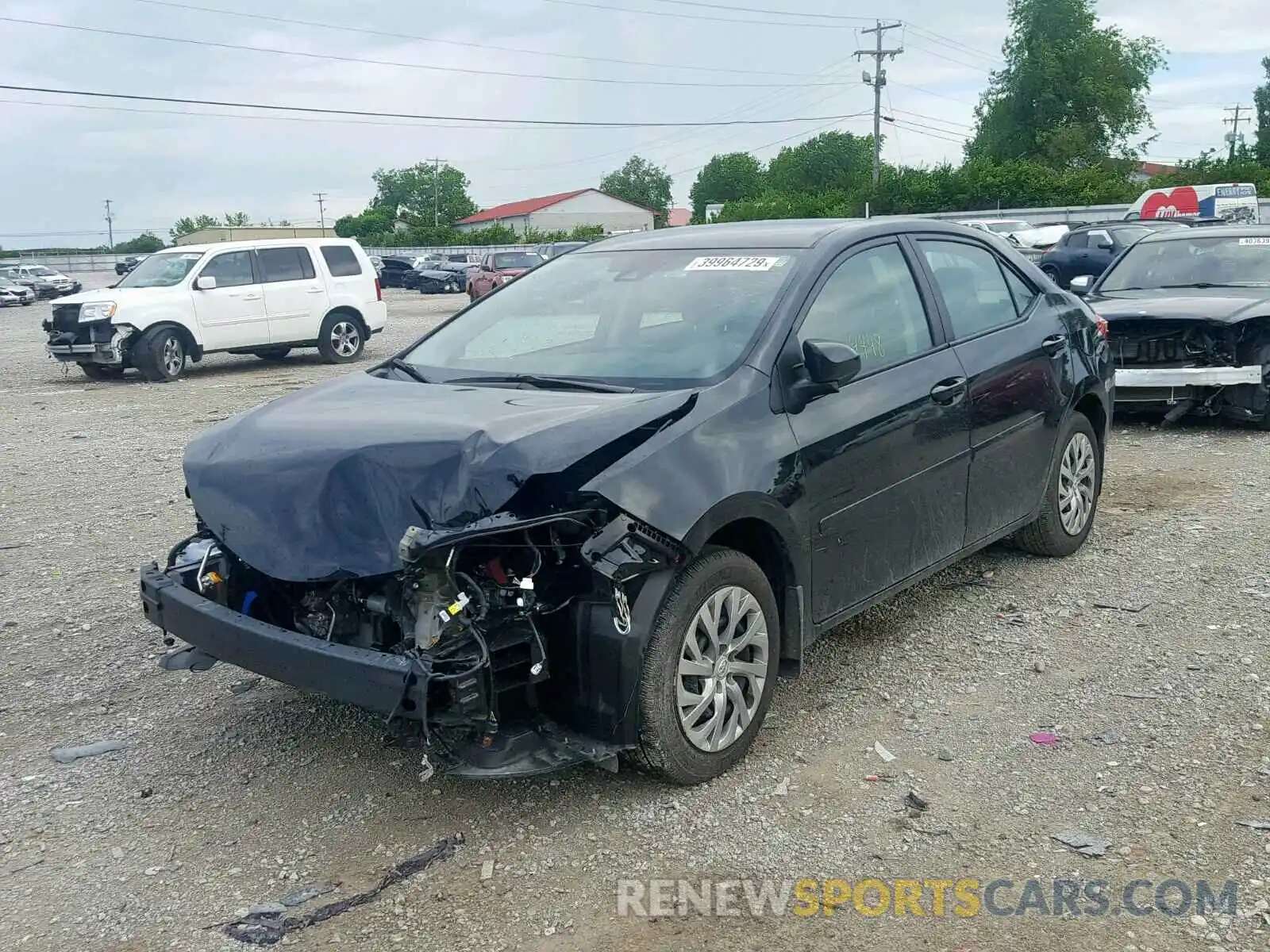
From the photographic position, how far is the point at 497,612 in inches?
135

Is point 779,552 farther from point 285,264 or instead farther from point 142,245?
point 142,245

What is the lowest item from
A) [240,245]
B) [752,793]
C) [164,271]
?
[752,793]

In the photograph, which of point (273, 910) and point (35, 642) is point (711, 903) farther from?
point (35, 642)

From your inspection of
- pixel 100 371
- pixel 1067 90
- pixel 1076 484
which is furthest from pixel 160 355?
pixel 1067 90

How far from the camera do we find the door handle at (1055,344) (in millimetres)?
5711

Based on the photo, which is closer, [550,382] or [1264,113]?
[550,382]

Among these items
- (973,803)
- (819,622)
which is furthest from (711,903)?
(819,622)

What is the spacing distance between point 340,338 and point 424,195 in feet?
392

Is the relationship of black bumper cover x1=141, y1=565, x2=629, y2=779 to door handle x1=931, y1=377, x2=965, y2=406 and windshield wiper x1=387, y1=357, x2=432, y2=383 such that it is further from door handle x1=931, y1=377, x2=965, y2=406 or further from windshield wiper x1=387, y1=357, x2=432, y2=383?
door handle x1=931, y1=377, x2=965, y2=406

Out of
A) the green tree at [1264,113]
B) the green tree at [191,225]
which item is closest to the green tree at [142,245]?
the green tree at [191,225]

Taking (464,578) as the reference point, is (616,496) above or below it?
above

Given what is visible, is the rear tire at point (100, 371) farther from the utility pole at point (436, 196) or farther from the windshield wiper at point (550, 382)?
the utility pole at point (436, 196)

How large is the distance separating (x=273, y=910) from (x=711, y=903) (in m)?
1.17

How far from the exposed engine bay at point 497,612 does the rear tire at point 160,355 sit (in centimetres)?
1409
